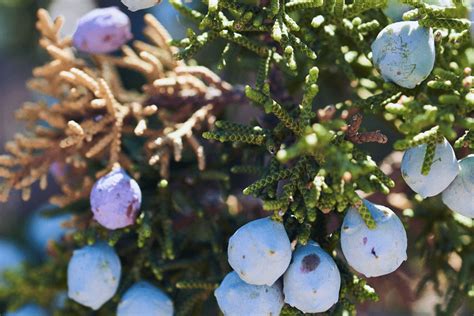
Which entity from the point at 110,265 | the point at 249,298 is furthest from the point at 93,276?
the point at 249,298

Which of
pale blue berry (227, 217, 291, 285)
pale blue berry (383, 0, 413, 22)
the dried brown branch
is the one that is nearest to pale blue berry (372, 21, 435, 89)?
the dried brown branch

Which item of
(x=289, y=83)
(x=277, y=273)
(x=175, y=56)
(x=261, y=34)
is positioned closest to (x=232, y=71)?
(x=289, y=83)

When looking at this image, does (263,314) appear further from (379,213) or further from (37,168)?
(37,168)

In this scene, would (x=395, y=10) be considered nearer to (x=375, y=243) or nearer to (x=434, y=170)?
(x=434, y=170)

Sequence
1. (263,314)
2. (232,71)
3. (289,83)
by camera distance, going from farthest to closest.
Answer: (232,71) → (289,83) → (263,314)

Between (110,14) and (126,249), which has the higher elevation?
(110,14)
